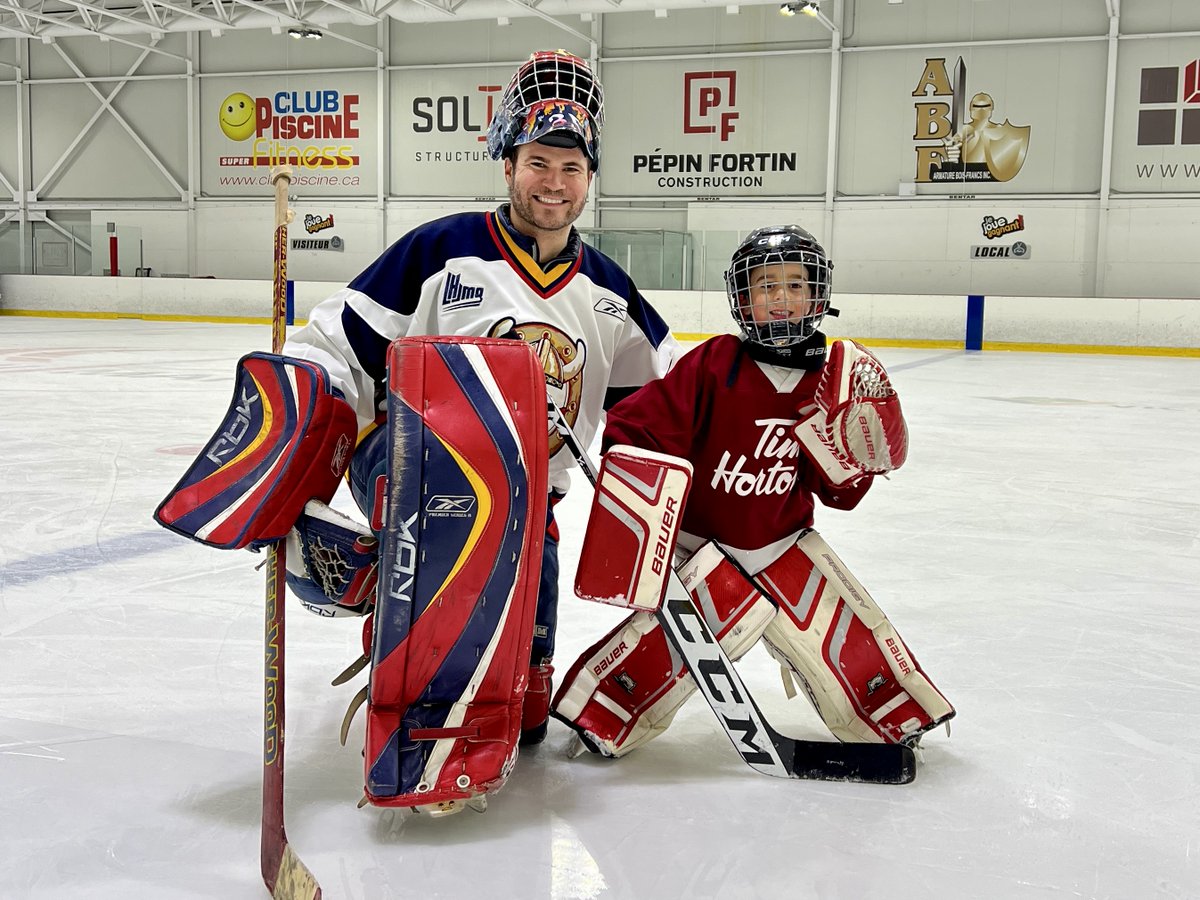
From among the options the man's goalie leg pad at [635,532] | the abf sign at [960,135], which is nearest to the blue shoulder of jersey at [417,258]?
the man's goalie leg pad at [635,532]

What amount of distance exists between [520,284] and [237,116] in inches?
665

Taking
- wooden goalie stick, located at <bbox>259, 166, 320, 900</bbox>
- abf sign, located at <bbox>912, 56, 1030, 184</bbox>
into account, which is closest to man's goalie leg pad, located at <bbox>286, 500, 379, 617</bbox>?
wooden goalie stick, located at <bbox>259, 166, 320, 900</bbox>

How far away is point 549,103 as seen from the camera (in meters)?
1.67

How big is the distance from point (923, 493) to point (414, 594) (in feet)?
9.20

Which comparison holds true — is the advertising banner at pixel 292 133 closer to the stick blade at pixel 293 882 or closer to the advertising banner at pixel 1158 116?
the advertising banner at pixel 1158 116

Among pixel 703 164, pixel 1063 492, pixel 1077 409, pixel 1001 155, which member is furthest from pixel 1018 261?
pixel 1063 492

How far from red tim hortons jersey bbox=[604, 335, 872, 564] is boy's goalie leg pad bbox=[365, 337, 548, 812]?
364 mm

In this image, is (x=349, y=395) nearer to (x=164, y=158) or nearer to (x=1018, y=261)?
(x=1018, y=261)

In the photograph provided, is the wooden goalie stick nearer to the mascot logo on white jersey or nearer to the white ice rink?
the white ice rink

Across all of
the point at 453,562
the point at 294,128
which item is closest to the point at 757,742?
the point at 453,562

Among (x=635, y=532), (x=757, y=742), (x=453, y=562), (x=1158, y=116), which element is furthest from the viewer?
(x=1158, y=116)

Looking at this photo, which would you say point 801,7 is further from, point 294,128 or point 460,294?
point 460,294

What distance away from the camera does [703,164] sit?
15188mm

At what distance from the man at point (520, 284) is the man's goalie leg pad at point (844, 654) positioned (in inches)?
13.9
